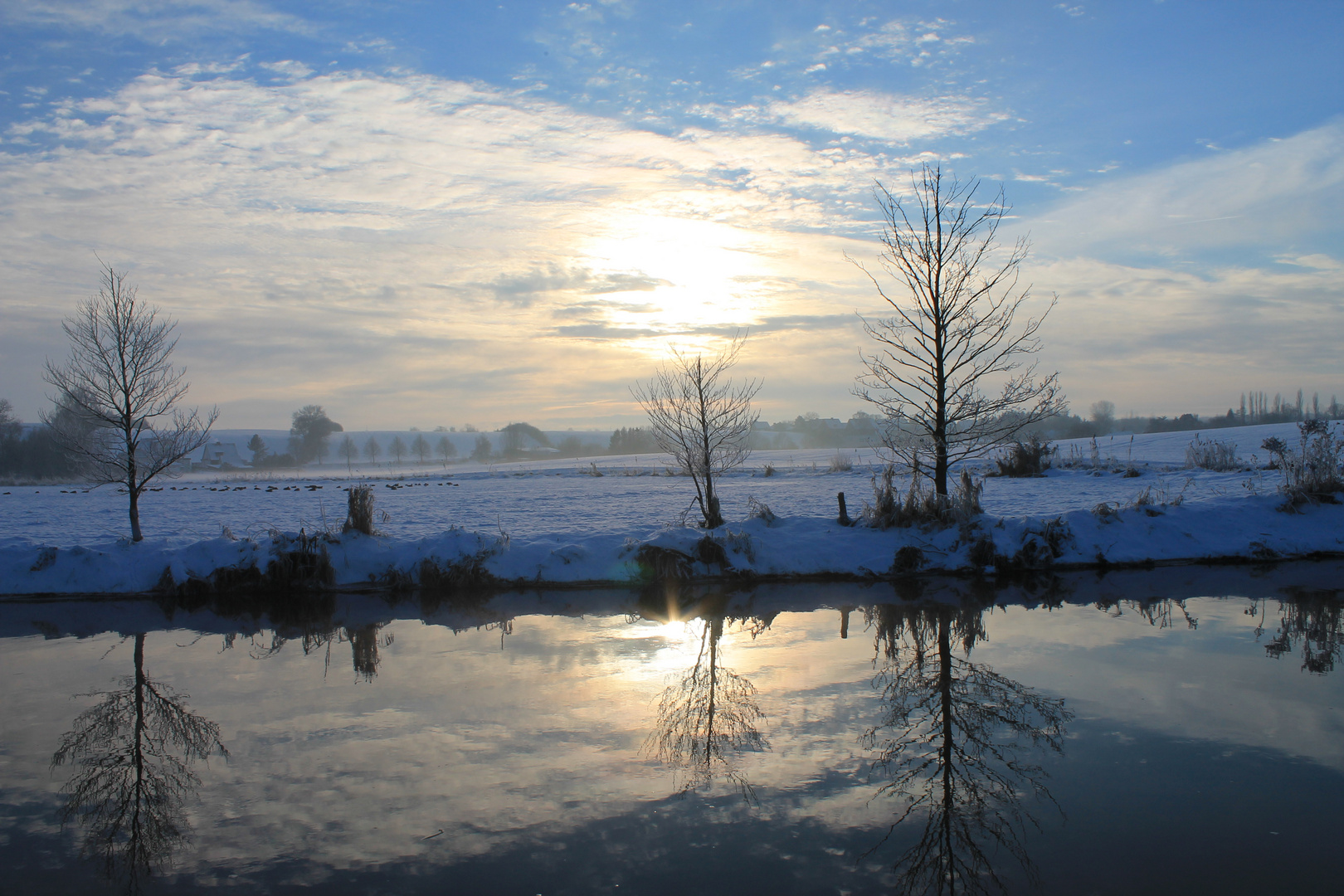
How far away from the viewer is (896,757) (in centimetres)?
555

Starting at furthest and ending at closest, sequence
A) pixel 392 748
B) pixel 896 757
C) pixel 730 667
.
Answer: pixel 730 667 → pixel 392 748 → pixel 896 757

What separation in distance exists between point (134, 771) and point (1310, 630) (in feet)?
38.3

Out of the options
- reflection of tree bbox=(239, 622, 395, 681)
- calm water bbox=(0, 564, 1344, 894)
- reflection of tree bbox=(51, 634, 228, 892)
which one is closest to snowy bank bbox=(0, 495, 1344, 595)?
reflection of tree bbox=(239, 622, 395, 681)

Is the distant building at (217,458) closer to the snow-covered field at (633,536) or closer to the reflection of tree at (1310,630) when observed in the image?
the snow-covered field at (633,536)

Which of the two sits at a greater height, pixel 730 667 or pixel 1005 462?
pixel 1005 462

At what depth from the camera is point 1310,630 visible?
8820mm

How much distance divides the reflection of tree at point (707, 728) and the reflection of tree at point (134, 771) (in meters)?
3.16

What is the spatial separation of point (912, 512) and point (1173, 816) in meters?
10.5

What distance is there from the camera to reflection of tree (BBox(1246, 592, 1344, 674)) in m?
7.69

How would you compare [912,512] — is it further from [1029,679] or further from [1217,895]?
[1217,895]

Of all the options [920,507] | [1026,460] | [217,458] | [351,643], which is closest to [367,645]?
[351,643]

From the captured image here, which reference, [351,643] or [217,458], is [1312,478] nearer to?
[351,643]

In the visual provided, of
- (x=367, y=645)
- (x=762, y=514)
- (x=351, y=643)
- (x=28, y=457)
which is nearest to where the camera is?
(x=367, y=645)

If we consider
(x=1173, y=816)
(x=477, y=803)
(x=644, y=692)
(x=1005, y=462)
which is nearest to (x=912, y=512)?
(x=644, y=692)
